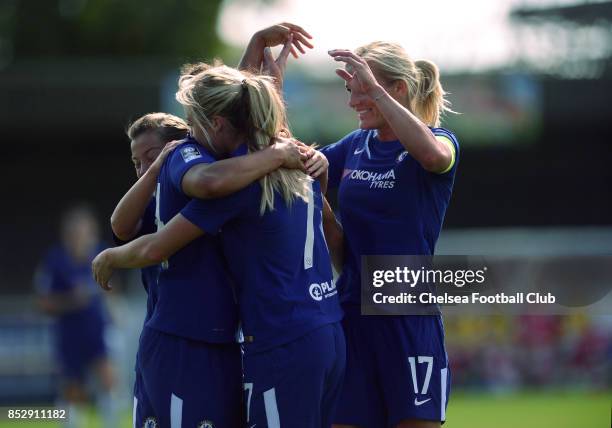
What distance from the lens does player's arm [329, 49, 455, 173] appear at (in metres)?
4.08

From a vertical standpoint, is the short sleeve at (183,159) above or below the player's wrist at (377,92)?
below

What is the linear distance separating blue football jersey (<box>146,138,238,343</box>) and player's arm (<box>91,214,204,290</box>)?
3.7 inches

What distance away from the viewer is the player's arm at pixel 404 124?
408cm

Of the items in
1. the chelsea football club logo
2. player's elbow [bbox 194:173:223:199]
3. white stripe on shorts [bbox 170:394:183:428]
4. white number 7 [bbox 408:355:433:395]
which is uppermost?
player's elbow [bbox 194:173:223:199]

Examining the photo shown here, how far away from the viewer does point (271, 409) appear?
12.2 feet

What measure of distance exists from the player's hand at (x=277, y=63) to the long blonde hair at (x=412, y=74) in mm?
406

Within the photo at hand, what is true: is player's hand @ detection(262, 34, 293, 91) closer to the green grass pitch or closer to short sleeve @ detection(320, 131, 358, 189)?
short sleeve @ detection(320, 131, 358, 189)

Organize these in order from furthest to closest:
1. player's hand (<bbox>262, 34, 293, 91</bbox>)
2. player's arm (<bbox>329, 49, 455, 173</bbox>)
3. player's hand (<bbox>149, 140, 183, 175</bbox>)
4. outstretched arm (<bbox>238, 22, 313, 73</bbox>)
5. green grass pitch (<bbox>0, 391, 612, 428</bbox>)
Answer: green grass pitch (<bbox>0, 391, 612, 428</bbox>) < outstretched arm (<bbox>238, 22, 313, 73</bbox>) < player's hand (<bbox>262, 34, 293, 91</bbox>) < player's arm (<bbox>329, 49, 455, 173</bbox>) < player's hand (<bbox>149, 140, 183, 175</bbox>)

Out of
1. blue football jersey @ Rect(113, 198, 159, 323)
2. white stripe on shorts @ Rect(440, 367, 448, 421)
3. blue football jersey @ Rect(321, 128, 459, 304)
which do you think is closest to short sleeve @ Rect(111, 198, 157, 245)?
blue football jersey @ Rect(113, 198, 159, 323)

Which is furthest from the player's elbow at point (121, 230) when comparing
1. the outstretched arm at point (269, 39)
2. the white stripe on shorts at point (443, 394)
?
the white stripe on shorts at point (443, 394)

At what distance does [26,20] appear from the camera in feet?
96.8

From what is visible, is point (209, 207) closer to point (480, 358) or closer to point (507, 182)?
point (480, 358)

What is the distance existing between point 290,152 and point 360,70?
0.50 metres

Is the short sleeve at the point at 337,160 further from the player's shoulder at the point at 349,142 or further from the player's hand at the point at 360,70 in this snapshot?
the player's hand at the point at 360,70
